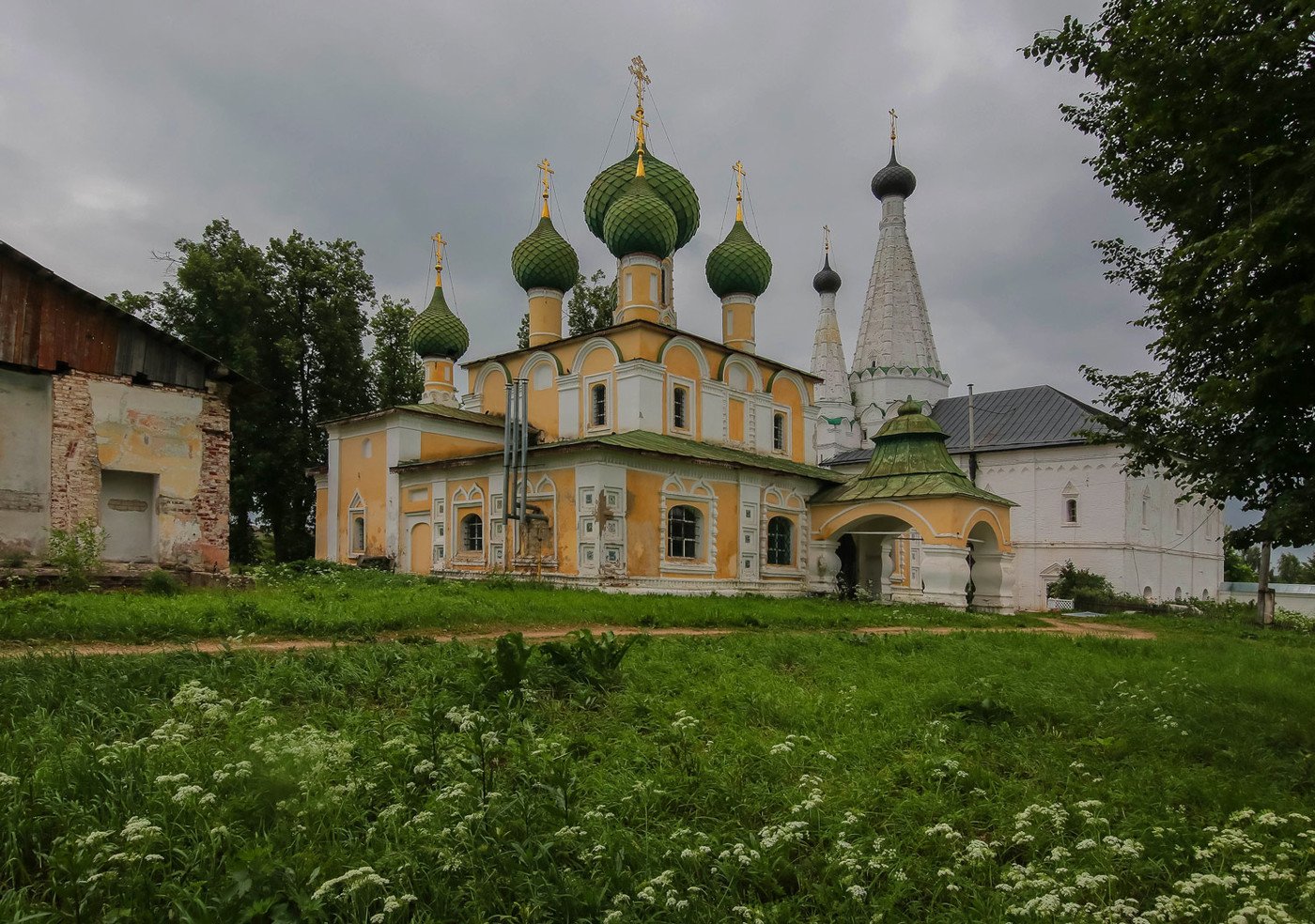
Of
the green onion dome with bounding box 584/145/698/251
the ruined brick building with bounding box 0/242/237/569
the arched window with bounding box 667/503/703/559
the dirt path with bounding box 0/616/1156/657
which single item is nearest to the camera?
the dirt path with bounding box 0/616/1156/657

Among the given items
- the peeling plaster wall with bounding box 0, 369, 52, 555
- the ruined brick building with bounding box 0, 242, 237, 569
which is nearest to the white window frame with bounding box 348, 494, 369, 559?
the ruined brick building with bounding box 0, 242, 237, 569

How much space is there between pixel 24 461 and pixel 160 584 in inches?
101

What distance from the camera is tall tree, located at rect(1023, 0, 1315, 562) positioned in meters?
4.70

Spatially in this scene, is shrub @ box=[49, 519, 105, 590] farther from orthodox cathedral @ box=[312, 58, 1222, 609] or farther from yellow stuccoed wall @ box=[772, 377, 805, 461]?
yellow stuccoed wall @ box=[772, 377, 805, 461]

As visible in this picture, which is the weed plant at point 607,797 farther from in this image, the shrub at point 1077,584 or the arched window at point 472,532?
the shrub at point 1077,584

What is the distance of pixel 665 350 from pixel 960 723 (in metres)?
16.2

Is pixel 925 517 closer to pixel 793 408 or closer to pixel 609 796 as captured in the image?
pixel 793 408

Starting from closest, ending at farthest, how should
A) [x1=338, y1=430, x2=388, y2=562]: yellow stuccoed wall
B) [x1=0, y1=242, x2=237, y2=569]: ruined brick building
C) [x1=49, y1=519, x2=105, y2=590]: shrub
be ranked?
[x1=49, y1=519, x2=105, y2=590]: shrub → [x1=0, y1=242, x2=237, y2=569]: ruined brick building → [x1=338, y1=430, x2=388, y2=562]: yellow stuccoed wall

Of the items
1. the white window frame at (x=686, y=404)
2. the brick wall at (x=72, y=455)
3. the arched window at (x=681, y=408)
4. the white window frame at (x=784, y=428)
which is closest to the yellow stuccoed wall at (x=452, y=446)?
the white window frame at (x=686, y=404)

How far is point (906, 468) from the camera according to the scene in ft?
67.2

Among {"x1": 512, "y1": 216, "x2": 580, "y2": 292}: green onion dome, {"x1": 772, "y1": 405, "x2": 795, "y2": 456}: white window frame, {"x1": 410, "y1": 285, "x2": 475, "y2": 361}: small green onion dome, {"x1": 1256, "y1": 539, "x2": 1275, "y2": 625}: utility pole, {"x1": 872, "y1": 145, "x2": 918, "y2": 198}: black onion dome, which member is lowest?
{"x1": 1256, "y1": 539, "x2": 1275, "y2": 625}: utility pole

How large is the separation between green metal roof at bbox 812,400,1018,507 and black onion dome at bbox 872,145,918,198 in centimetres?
1876

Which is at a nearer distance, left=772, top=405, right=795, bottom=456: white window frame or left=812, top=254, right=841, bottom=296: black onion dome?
left=772, top=405, right=795, bottom=456: white window frame

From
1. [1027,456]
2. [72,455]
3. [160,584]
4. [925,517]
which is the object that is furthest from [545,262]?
[1027,456]
